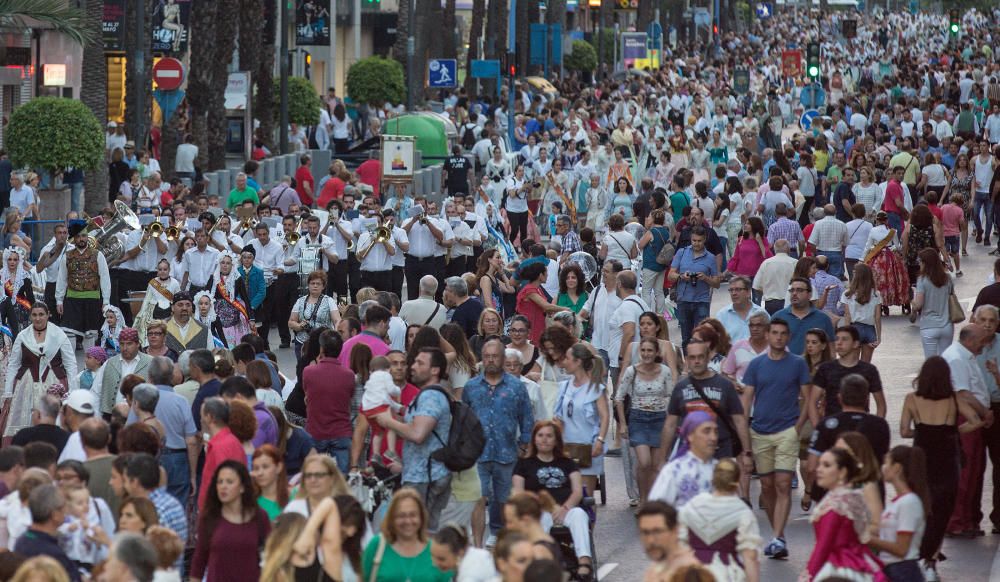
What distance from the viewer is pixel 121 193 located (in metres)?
28.5

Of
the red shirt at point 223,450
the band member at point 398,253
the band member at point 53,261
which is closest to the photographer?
the red shirt at point 223,450

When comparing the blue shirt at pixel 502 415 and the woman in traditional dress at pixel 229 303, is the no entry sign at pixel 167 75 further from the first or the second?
the blue shirt at pixel 502 415

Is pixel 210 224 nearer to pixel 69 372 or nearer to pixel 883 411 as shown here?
pixel 69 372

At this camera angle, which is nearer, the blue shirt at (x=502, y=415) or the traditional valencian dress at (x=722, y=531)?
the traditional valencian dress at (x=722, y=531)

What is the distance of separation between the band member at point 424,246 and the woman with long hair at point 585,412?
967 cm

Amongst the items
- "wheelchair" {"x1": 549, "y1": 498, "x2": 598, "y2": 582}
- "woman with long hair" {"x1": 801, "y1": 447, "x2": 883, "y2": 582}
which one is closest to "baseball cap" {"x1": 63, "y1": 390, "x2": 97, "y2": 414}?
"wheelchair" {"x1": 549, "y1": 498, "x2": 598, "y2": 582}

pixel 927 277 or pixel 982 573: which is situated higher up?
pixel 927 277

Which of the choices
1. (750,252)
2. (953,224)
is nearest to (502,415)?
(750,252)

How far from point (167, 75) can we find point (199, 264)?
12.0 m

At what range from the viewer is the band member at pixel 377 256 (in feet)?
71.8

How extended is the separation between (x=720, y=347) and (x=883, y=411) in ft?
5.90

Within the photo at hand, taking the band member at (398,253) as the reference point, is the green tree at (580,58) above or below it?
above

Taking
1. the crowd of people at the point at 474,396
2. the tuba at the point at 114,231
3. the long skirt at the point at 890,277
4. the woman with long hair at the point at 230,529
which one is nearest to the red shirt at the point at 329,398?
the crowd of people at the point at 474,396

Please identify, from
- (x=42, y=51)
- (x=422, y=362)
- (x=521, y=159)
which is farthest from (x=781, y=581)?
(x=42, y=51)
